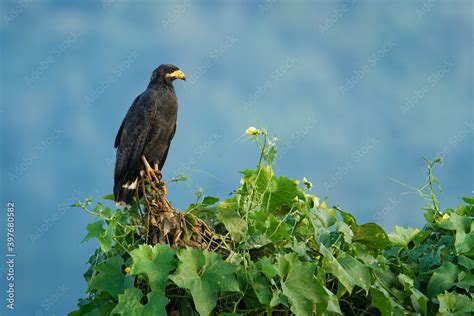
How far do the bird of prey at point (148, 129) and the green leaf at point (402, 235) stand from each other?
193 centimetres

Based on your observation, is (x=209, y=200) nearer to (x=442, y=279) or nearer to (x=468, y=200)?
(x=442, y=279)

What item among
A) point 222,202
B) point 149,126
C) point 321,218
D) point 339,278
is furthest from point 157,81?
point 339,278

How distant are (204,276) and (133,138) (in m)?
2.45

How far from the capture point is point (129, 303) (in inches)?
92.4

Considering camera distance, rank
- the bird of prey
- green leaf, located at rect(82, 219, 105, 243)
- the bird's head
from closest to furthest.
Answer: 1. green leaf, located at rect(82, 219, 105, 243)
2. the bird of prey
3. the bird's head

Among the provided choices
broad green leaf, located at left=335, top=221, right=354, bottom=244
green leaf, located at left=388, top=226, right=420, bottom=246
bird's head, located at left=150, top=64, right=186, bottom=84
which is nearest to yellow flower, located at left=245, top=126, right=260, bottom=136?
broad green leaf, located at left=335, top=221, right=354, bottom=244

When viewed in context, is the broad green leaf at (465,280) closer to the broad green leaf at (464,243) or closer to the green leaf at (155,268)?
the broad green leaf at (464,243)

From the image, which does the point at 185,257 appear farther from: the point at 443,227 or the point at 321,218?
the point at 443,227

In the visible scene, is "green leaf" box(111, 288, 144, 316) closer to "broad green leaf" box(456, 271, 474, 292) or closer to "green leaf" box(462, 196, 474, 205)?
"broad green leaf" box(456, 271, 474, 292)

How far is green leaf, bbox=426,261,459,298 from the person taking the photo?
2783 millimetres

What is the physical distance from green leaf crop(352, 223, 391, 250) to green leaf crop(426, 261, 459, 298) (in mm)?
254

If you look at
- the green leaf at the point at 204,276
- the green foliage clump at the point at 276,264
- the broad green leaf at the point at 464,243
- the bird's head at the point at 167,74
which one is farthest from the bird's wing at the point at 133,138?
the broad green leaf at the point at 464,243

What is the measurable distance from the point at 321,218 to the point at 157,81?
2.51 m

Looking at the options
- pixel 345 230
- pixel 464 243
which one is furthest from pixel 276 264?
pixel 464 243
